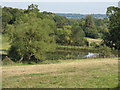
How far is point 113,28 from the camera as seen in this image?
6506 centimetres

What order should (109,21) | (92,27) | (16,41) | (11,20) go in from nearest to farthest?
(16,41), (109,21), (11,20), (92,27)

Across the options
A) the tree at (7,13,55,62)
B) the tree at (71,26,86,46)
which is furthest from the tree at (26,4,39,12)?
the tree at (7,13,55,62)

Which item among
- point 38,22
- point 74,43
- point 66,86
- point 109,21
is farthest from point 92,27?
point 66,86

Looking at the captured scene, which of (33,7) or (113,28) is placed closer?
(113,28)

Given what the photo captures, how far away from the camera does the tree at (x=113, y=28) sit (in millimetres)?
64438

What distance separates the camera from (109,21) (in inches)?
2744

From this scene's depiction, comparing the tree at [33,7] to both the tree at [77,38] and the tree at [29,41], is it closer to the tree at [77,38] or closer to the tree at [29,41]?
the tree at [77,38]

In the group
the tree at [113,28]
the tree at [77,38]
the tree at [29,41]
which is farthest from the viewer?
the tree at [77,38]

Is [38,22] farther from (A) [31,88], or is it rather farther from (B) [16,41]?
(A) [31,88]

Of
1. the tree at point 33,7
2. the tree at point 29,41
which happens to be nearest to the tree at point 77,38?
the tree at point 33,7

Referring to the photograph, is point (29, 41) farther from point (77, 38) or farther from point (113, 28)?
point (77, 38)

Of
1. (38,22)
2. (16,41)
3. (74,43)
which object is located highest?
(38,22)

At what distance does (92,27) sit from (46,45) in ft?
266

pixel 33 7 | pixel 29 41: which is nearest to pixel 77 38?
pixel 33 7
